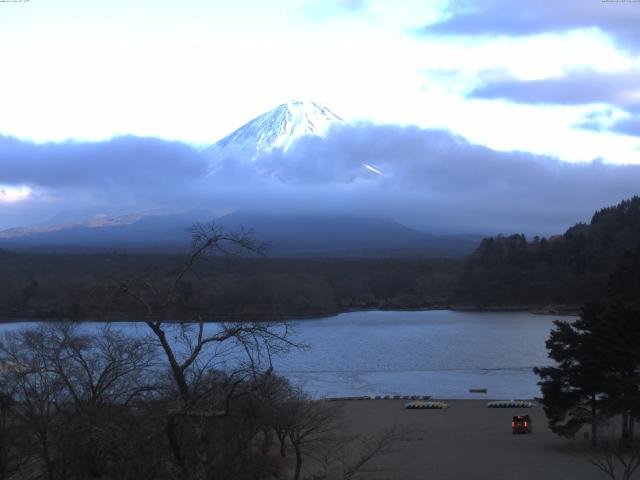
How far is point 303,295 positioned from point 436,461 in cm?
4770

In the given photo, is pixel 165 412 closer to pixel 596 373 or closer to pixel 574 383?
pixel 596 373

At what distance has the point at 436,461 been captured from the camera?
628 inches

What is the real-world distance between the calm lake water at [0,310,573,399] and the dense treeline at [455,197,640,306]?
45.2 ft

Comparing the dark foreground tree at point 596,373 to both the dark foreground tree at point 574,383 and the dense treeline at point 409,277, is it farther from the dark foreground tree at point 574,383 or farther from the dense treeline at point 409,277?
the dense treeline at point 409,277

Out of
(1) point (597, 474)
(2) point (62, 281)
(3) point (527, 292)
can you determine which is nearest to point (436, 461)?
(1) point (597, 474)

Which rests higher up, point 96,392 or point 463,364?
point 96,392

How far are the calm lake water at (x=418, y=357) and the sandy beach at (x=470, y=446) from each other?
3.57 meters

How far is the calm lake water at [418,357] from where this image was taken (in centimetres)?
2839

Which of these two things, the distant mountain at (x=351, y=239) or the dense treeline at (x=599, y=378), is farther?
the distant mountain at (x=351, y=239)

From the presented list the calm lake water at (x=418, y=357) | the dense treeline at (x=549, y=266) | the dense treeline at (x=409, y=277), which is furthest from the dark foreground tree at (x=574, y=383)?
the dense treeline at (x=549, y=266)

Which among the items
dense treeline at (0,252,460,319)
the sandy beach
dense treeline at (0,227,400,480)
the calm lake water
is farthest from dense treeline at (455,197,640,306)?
dense treeline at (0,227,400,480)

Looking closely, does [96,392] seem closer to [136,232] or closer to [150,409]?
[150,409]

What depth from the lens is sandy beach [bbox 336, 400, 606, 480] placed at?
1470cm

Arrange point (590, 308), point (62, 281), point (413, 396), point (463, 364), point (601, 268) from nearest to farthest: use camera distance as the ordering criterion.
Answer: point (590, 308), point (413, 396), point (463, 364), point (62, 281), point (601, 268)
